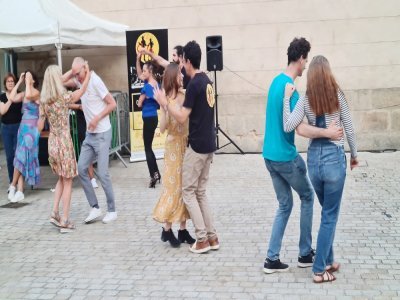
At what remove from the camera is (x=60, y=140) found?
584cm

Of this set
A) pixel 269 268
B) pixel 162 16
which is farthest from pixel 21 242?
pixel 162 16

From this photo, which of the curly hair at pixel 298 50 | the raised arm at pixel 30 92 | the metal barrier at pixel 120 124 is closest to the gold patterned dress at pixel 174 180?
the curly hair at pixel 298 50

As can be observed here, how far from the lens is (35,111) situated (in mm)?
7352

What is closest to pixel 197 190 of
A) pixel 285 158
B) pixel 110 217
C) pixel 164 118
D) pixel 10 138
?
pixel 164 118

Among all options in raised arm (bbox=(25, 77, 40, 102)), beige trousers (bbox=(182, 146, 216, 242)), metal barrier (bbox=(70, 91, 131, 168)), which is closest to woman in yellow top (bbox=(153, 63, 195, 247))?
beige trousers (bbox=(182, 146, 216, 242))

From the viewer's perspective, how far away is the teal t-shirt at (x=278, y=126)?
419 cm

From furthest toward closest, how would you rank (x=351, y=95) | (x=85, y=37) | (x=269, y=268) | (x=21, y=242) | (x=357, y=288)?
(x=351, y=95) → (x=85, y=37) → (x=21, y=242) → (x=269, y=268) → (x=357, y=288)

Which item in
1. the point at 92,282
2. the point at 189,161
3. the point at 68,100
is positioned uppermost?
the point at 68,100

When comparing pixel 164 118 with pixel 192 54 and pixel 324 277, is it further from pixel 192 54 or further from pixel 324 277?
pixel 324 277

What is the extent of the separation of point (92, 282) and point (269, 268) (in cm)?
142

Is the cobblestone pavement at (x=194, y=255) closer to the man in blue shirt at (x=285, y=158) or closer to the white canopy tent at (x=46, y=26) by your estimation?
the man in blue shirt at (x=285, y=158)

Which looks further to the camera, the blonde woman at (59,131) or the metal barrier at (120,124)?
the metal barrier at (120,124)

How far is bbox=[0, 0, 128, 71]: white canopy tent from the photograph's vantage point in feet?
25.0

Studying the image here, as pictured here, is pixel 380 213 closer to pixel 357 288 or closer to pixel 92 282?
pixel 357 288
